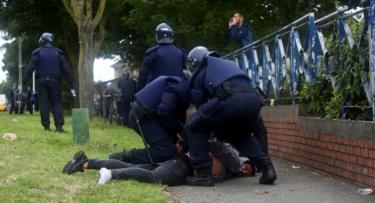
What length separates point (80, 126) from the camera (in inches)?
303

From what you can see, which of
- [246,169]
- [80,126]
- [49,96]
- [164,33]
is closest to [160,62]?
[164,33]

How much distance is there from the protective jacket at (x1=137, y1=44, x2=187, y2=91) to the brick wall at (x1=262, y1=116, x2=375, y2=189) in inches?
77.9

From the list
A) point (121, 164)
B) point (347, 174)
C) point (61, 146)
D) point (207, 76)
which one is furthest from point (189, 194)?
point (61, 146)

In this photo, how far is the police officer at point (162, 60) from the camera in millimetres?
6980

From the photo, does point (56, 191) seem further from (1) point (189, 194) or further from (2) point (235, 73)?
(2) point (235, 73)

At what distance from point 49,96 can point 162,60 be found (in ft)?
9.98

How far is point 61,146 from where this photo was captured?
24.0 feet

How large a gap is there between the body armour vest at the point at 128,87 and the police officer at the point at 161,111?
8935 millimetres

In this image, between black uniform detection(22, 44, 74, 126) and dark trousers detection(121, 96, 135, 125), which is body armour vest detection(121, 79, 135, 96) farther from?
black uniform detection(22, 44, 74, 126)

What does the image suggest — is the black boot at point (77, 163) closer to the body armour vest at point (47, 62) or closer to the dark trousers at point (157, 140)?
the dark trousers at point (157, 140)

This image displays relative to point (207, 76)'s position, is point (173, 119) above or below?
below

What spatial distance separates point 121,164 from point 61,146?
2833mm

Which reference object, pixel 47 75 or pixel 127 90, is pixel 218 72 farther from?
pixel 127 90

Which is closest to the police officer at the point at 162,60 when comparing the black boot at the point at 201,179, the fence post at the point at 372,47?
the black boot at the point at 201,179
